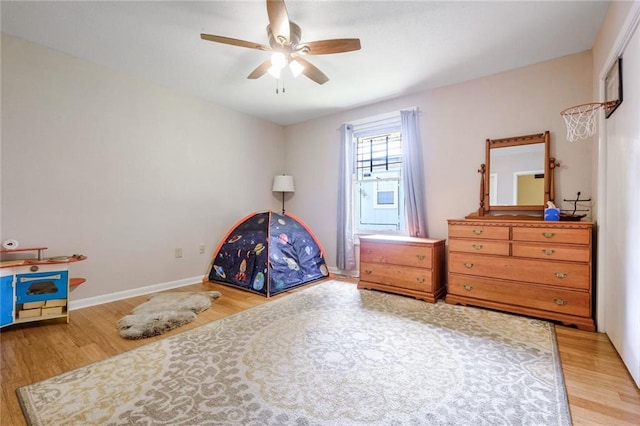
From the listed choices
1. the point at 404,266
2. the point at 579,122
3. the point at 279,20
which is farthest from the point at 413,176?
the point at 279,20

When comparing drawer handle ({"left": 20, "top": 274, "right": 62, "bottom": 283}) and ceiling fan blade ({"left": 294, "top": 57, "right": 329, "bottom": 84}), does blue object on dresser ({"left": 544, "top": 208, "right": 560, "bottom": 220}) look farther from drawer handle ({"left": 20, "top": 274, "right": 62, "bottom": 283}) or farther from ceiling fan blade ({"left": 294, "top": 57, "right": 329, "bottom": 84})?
drawer handle ({"left": 20, "top": 274, "right": 62, "bottom": 283})

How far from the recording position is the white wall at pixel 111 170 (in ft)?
7.92

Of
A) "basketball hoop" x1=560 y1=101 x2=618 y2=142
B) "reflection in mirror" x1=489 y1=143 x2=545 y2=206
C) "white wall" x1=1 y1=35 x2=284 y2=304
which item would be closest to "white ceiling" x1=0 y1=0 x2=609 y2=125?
"white wall" x1=1 y1=35 x2=284 y2=304

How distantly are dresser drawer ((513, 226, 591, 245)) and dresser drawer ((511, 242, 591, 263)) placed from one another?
0.16 ft

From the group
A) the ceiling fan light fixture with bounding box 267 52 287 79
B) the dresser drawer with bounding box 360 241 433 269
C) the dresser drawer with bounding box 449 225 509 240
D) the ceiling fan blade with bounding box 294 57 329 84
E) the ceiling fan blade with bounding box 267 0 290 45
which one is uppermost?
the ceiling fan blade with bounding box 267 0 290 45

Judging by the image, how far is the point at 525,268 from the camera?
243cm

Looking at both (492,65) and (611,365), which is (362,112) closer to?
(492,65)

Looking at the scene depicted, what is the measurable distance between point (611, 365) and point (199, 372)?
2438mm

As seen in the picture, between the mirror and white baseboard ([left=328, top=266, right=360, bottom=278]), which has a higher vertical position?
the mirror

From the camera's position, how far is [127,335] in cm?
206

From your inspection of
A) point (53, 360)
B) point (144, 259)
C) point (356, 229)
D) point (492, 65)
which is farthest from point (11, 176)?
point (492, 65)

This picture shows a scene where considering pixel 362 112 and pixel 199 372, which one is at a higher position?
pixel 362 112

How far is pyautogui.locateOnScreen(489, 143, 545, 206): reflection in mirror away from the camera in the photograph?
2.71m

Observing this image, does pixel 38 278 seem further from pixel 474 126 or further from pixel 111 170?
pixel 474 126
